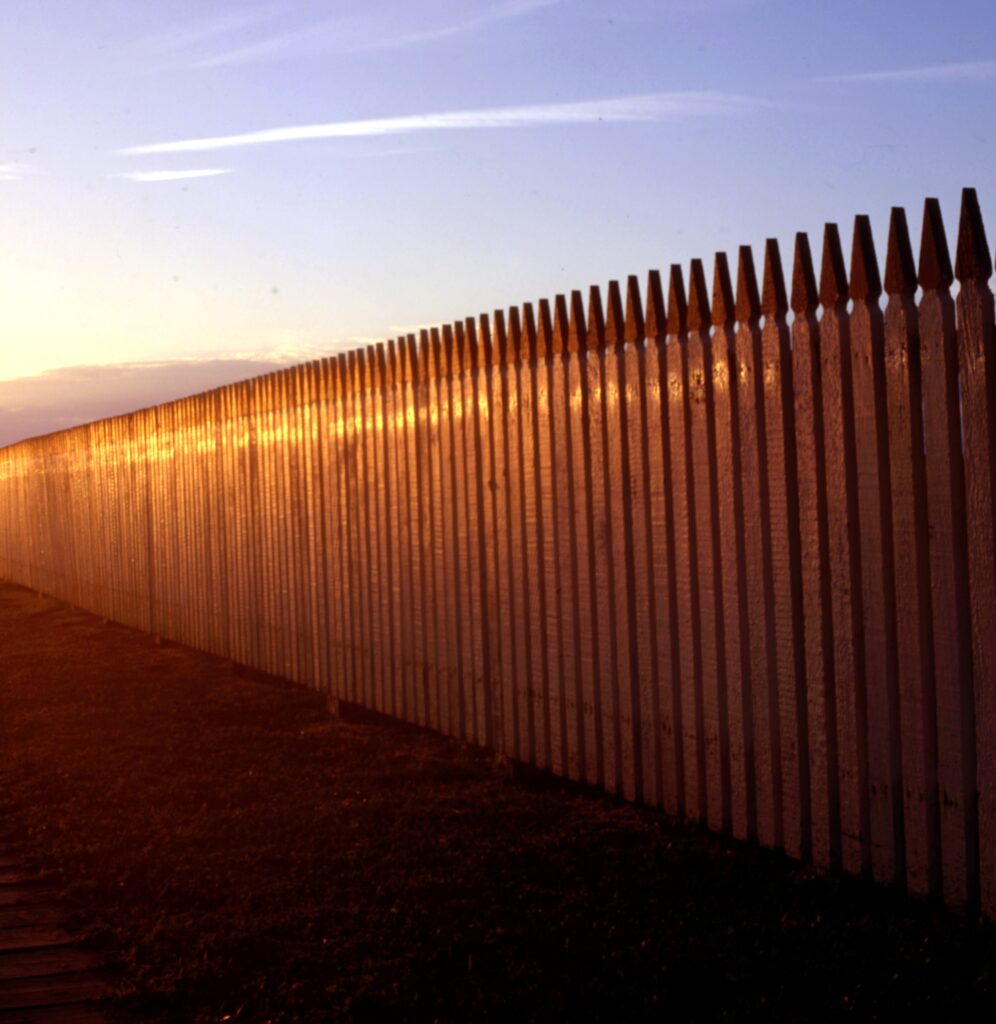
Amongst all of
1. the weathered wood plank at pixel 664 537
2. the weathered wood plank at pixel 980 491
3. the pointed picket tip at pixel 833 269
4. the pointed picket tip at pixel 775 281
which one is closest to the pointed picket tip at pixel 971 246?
the weathered wood plank at pixel 980 491

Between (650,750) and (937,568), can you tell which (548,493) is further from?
(937,568)

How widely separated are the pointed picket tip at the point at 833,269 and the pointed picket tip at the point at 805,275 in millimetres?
98

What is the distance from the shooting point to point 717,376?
548 cm

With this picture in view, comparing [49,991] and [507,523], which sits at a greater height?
[507,523]

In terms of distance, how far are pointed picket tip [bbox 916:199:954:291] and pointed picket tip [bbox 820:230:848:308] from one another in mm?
417

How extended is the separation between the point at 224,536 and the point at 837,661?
8.59 metres

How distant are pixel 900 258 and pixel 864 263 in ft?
0.51

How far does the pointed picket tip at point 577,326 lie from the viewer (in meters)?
6.52

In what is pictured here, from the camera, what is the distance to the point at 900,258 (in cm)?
458

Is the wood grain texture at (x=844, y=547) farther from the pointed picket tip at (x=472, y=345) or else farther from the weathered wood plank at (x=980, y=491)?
the pointed picket tip at (x=472, y=345)

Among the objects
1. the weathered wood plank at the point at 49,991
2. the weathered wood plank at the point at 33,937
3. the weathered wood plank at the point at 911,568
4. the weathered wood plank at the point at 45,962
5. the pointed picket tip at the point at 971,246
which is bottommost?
the weathered wood plank at the point at 33,937

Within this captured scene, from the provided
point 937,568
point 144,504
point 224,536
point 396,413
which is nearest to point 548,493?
point 396,413

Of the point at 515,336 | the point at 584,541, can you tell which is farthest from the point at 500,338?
the point at 584,541

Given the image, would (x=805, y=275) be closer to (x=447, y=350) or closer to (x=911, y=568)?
(x=911, y=568)
